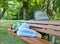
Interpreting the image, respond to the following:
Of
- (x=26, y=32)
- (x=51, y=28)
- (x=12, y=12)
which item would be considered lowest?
(x=12, y=12)

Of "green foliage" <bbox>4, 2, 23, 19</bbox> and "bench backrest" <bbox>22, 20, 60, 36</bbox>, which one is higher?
"bench backrest" <bbox>22, 20, 60, 36</bbox>

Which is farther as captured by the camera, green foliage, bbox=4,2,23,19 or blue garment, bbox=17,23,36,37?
green foliage, bbox=4,2,23,19

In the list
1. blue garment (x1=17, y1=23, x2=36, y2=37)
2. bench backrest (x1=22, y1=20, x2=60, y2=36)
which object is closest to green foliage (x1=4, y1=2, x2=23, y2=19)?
bench backrest (x1=22, y1=20, x2=60, y2=36)

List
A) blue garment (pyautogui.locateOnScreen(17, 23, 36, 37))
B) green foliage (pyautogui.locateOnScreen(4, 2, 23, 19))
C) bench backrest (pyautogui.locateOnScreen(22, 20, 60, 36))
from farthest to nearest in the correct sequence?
green foliage (pyautogui.locateOnScreen(4, 2, 23, 19)) < blue garment (pyautogui.locateOnScreen(17, 23, 36, 37)) < bench backrest (pyautogui.locateOnScreen(22, 20, 60, 36))

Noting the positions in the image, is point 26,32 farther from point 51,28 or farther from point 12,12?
point 12,12

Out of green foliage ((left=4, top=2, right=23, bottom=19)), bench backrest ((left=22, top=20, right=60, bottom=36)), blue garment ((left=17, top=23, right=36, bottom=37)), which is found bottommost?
green foliage ((left=4, top=2, right=23, bottom=19))

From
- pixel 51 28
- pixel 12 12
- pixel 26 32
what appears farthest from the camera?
pixel 12 12

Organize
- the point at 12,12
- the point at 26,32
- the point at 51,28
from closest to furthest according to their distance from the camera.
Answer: the point at 51,28 → the point at 26,32 → the point at 12,12

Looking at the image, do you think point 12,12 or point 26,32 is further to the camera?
point 12,12

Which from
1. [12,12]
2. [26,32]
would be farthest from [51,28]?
[12,12]

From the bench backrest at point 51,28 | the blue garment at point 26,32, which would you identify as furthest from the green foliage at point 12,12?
the blue garment at point 26,32

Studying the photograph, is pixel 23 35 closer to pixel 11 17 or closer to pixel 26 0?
pixel 26 0

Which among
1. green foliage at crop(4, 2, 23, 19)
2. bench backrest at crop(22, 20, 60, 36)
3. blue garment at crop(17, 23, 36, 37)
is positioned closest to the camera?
bench backrest at crop(22, 20, 60, 36)

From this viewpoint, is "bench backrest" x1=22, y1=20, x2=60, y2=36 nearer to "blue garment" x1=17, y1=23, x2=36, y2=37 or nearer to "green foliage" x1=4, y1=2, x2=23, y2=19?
"blue garment" x1=17, y1=23, x2=36, y2=37
